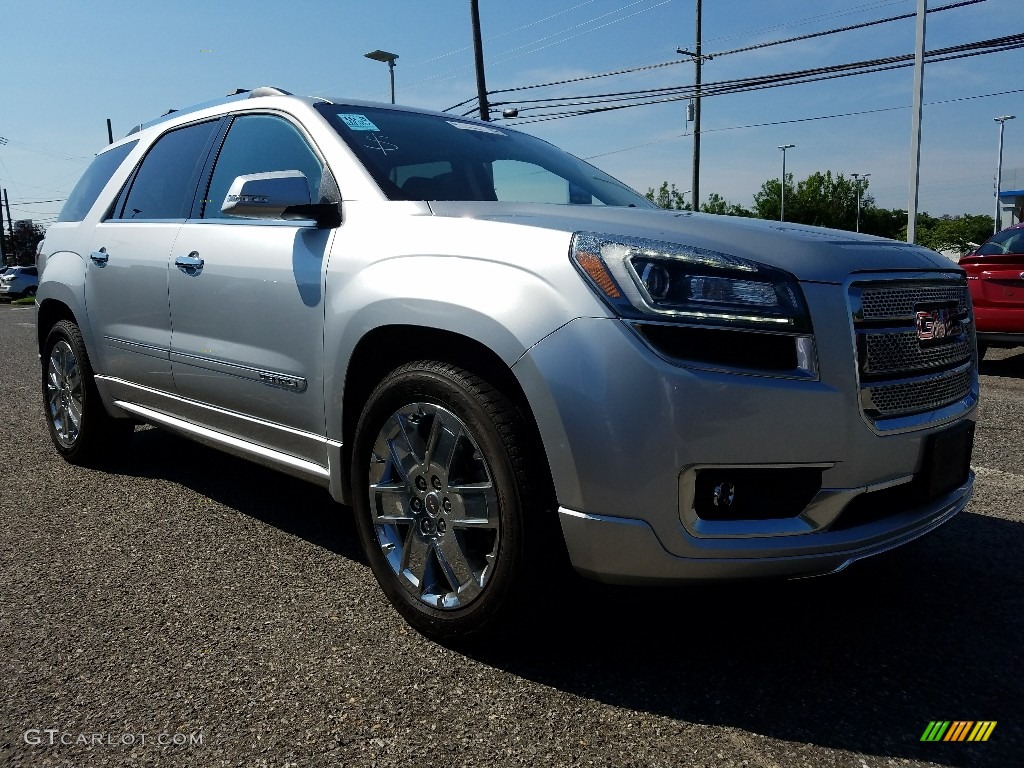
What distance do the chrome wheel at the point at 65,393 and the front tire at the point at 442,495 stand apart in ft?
8.59

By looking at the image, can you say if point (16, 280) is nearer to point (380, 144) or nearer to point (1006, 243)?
point (1006, 243)

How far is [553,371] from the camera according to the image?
2.17m

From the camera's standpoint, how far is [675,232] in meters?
2.33

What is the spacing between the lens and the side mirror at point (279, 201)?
2906 mm

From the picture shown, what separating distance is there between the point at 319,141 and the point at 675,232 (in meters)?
1.49

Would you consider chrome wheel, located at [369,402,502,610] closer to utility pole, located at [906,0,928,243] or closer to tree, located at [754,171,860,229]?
utility pole, located at [906,0,928,243]

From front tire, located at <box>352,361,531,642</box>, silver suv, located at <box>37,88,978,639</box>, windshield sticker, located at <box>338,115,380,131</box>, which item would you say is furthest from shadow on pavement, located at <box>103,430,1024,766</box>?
windshield sticker, located at <box>338,115,380,131</box>

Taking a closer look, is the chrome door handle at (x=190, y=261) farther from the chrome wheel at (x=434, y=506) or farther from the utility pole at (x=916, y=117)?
the utility pole at (x=916, y=117)

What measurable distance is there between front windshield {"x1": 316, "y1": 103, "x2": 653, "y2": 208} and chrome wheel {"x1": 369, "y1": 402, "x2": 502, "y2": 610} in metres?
0.83

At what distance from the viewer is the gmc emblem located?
2467 millimetres

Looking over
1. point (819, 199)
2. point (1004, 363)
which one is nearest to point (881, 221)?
point (819, 199)

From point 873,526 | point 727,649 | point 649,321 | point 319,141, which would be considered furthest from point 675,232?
point 319,141

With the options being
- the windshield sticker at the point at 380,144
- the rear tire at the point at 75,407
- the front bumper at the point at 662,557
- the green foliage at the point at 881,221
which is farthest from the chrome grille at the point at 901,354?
the green foliage at the point at 881,221

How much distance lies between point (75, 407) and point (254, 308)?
2.18 meters
